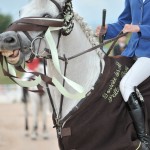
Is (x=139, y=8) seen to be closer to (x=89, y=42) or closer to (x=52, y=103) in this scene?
(x=89, y=42)

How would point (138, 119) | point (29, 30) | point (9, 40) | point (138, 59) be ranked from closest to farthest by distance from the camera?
point (9, 40) → point (29, 30) → point (138, 119) → point (138, 59)

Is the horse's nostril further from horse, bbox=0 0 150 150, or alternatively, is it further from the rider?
the rider

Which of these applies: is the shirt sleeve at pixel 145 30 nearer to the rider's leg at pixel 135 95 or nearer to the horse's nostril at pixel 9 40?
the rider's leg at pixel 135 95

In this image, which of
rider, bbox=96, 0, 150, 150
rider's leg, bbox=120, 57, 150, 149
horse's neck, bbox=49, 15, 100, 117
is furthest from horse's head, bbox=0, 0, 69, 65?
rider's leg, bbox=120, 57, 150, 149

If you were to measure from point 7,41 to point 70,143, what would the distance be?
1.08m

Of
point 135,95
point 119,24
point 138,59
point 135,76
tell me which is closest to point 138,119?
point 135,95

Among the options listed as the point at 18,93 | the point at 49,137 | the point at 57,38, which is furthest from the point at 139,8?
the point at 18,93

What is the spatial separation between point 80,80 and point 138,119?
24.9 inches

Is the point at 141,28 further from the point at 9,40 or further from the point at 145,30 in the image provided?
the point at 9,40

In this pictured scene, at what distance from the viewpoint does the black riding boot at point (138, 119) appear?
4438mm

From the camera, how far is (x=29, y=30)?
4.20 metres

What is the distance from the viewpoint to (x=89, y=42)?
15.2 ft

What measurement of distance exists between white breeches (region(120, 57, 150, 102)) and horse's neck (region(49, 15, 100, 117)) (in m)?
0.27

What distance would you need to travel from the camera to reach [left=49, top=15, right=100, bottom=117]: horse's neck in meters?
4.47
